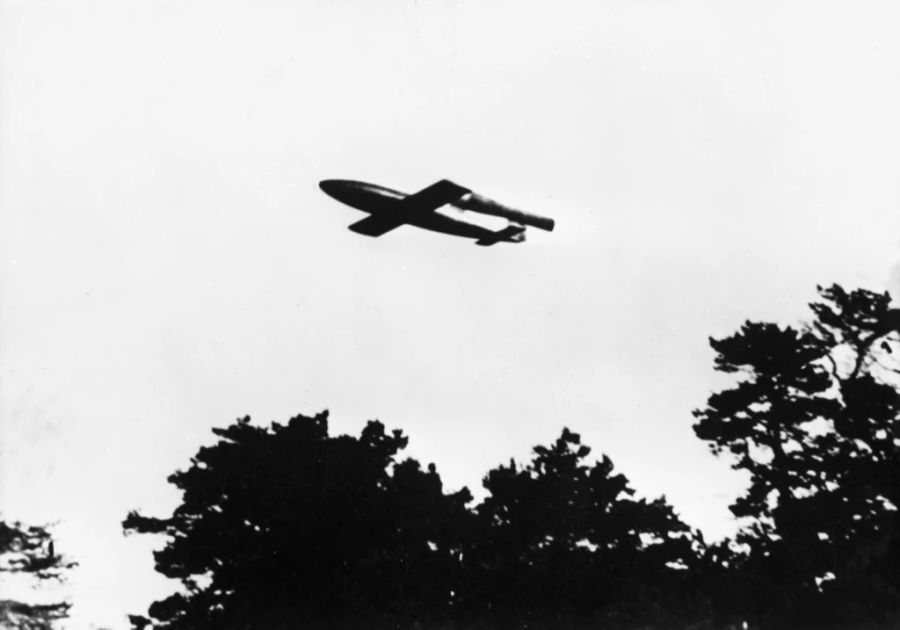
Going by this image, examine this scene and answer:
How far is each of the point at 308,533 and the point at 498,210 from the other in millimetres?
13749

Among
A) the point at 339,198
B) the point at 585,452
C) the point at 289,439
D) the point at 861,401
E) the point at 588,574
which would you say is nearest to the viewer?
the point at 339,198

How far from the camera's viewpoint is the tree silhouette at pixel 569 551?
27.9 metres

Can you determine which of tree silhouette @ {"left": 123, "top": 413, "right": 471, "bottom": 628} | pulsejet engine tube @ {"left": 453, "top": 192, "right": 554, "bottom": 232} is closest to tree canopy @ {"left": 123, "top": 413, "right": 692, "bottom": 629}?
tree silhouette @ {"left": 123, "top": 413, "right": 471, "bottom": 628}

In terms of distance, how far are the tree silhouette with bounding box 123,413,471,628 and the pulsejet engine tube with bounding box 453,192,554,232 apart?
11.9 meters

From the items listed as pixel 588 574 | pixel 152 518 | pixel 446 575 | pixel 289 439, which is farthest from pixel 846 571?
pixel 152 518

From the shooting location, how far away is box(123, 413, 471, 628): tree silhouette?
27.9 m

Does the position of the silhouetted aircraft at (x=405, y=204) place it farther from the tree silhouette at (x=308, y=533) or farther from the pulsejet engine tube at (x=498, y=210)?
the tree silhouette at (x=308, y=533)

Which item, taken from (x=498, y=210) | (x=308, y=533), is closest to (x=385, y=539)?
(x=308, y=533)

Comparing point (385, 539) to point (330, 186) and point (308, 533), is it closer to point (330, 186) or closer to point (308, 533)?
point (308, 533)

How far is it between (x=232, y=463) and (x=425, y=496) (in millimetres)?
7689

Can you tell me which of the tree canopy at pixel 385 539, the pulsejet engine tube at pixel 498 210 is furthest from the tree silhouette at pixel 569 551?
the pulsejet engine tube at pixel 498 210

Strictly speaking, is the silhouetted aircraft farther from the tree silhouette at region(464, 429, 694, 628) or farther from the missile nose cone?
the tree silhouette at region(464, 429, 694, 628)

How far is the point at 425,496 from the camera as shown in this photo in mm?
31219

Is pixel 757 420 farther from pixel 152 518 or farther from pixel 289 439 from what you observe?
pixel 152 518
